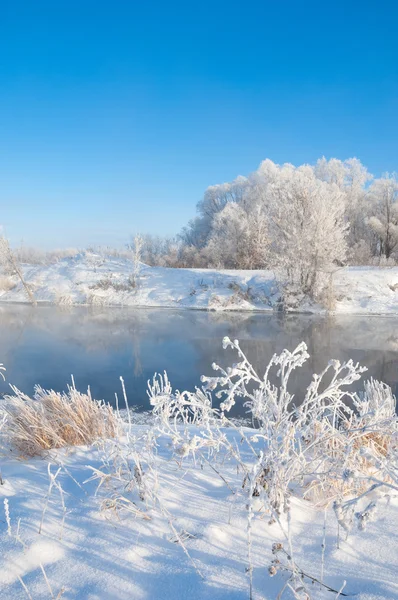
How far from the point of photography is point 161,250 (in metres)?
40.1

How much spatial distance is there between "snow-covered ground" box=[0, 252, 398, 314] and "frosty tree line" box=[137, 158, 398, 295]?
1410mm

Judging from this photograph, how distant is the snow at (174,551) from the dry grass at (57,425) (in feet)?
2.81

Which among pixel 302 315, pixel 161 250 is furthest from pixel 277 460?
pixel 161 250

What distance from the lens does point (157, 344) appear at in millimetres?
11547

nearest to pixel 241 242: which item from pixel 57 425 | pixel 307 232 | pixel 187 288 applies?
pixel 187 288

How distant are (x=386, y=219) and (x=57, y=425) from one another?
29.9 metres

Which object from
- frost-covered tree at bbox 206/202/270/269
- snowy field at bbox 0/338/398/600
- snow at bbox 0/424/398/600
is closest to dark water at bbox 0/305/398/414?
snowy field at bbox 0/338/398/600

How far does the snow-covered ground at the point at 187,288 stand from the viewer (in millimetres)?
19734

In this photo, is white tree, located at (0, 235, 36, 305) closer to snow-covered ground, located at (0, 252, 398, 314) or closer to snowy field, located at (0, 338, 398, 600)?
snow-covered ground, located at (0, 252, 398, 314)

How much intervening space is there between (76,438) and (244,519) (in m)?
1.89

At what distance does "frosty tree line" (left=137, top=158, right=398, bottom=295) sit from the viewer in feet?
63.8

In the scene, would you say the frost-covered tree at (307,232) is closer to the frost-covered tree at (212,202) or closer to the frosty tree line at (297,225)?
the frosty tree line at (297,225)

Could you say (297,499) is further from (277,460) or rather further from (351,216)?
(351,216)

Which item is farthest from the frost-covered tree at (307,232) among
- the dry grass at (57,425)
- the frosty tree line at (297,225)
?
the dry grass at (57,425)
